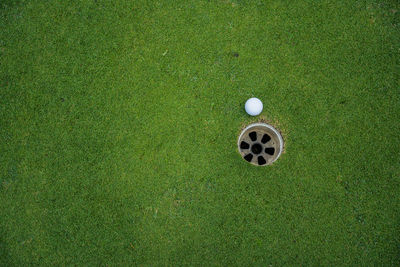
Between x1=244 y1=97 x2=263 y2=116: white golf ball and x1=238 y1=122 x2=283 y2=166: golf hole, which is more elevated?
x1=244 y1=97 x2=263 y2=116: white golf ball

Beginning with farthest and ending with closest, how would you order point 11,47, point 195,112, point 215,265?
point 11,47 < point 195,112 < point 215,265

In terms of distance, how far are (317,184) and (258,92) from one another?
1.49 metres

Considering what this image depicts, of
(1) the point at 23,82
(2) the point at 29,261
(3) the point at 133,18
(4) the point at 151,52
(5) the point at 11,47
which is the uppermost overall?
(3) the point at 133,18

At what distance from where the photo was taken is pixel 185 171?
3.54 meters

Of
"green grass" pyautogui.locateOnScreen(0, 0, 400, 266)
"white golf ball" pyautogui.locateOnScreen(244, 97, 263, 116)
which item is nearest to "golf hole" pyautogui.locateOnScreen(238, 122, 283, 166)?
"green grass" pyautogui.locateOnScreen(0, 0, 400, 266)

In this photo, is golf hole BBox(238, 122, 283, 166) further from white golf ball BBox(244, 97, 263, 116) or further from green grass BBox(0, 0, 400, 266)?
white golf ball BBox(244, 97, 263, 116)

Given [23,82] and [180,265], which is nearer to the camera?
[180,265]

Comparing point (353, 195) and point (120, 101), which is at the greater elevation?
point (120, 101)

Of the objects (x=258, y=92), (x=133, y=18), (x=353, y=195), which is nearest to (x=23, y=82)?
(x=133, y=18)

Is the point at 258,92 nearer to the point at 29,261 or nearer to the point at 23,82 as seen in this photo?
the point at 23,82

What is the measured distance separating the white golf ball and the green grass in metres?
0.18

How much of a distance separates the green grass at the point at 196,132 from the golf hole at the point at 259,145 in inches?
6.8

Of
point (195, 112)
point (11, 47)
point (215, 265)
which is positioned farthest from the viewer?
point (11, 47)

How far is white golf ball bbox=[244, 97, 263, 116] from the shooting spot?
3.41 metres
